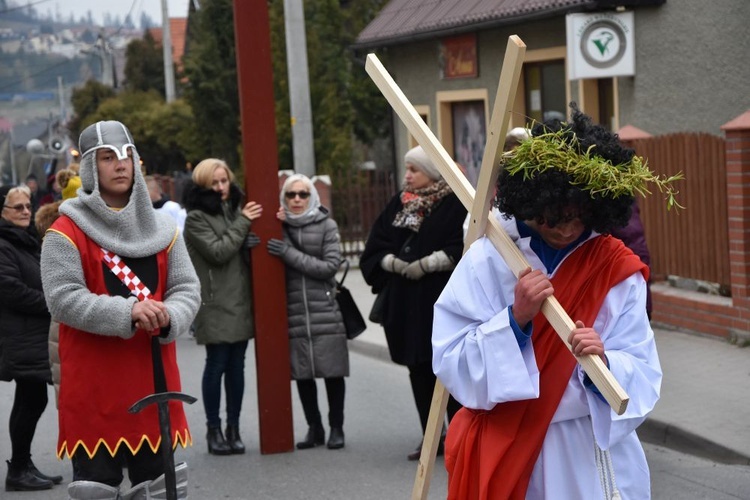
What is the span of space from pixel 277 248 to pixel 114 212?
9.57ft

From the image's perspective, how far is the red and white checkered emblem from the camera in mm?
4746

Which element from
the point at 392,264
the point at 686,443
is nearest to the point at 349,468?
the point at 392,264

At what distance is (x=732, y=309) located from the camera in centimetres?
1011

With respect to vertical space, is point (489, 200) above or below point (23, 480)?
above

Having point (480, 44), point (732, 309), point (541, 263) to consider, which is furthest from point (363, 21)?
point (541, 263)

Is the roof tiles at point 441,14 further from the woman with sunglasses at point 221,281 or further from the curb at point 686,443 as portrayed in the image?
the woman with sunglasses at point 221,281

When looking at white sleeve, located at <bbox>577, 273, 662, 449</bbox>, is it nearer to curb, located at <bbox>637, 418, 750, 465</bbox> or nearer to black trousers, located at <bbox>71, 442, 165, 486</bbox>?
black trousers, located at <bbox>71, 442, 165, 486</bbox>

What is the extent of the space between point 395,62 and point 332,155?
6.85ft

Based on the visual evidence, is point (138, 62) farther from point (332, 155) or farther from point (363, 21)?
point (332, 155)

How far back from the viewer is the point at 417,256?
7.13 meters

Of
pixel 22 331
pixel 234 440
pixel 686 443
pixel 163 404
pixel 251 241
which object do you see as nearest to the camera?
pixel 163 404

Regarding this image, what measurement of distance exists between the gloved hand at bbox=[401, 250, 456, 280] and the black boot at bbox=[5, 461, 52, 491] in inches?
96.1

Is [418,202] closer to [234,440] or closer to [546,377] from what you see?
[234,440]

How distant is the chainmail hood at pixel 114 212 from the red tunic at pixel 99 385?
0.18 feet
